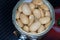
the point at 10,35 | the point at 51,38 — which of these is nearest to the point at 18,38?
the point at 10,35

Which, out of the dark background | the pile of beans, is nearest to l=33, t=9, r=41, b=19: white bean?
the pile of beans

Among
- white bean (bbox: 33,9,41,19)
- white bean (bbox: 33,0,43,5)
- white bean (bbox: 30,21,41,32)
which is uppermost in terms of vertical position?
white bean (bbox: 33,0,43,5)

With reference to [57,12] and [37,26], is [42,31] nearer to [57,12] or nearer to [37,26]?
[37,26]

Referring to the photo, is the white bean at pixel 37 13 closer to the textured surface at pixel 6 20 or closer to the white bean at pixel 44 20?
the white bean at pixel 44 20

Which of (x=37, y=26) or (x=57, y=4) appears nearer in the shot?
(x=37, y=26)

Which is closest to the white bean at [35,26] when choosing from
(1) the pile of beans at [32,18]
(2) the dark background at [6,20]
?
(1) the pile of beans at [32,18]

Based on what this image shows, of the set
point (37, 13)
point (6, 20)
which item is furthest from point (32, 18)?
point (6, 20)

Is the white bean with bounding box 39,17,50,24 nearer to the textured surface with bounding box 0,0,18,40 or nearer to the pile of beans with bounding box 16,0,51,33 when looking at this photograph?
the pile of beans with bounding box 16,0,51,33

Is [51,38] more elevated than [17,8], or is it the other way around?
[17,8]
